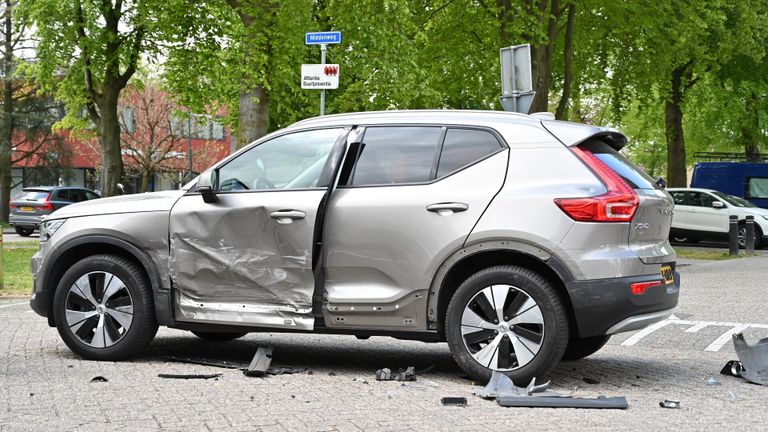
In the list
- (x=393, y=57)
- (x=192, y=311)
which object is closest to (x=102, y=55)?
(x=393, y=57)

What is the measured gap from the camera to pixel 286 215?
727 cm

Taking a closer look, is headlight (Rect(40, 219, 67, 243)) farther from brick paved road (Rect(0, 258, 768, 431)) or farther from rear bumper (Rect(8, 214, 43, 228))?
rear bumper (Rect(8, 214, 43, 228))

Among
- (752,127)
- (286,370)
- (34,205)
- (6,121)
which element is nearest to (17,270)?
(286,370)

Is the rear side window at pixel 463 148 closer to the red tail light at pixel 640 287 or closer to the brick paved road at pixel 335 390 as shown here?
the red tail light at pixel 640 287

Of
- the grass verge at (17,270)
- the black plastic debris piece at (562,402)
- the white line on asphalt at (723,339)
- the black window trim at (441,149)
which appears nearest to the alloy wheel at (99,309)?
the black window trim at (441,149)

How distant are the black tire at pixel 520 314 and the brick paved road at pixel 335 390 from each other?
22cm

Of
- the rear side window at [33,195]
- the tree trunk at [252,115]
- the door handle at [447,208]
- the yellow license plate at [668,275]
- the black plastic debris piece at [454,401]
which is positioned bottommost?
the rear side window at [33,195]

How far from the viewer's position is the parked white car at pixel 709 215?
29.2 meters

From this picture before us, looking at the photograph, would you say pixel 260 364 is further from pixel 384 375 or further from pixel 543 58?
pixel 543 58

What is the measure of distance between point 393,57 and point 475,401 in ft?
64.7

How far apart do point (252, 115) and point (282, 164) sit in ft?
45.8

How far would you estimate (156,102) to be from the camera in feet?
202

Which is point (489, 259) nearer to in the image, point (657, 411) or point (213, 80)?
point (657, 411)

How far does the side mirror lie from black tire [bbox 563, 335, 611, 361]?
9.10 ft
